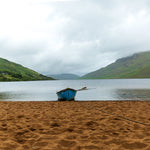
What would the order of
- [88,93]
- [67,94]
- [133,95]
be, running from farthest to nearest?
[88,93]
[133,95]
[67,94]

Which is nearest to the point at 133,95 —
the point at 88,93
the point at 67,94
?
the point at 88,93

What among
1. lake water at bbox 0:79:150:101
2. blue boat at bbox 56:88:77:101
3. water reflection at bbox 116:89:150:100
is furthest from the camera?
lake water at bbox 0:79:150:101

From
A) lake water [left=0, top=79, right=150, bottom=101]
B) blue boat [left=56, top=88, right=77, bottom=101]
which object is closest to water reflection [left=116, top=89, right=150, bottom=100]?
lake water [left=0, top=79, right=150, bottom=101]

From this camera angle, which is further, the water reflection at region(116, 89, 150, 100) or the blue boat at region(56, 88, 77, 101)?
the water reflection at region(116, 89, 150, 100)

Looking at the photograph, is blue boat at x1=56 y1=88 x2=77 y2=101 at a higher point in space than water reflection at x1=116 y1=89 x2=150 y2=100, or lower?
higher

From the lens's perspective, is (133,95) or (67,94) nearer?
(67,94)

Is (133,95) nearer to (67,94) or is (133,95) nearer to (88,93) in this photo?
(88,93)

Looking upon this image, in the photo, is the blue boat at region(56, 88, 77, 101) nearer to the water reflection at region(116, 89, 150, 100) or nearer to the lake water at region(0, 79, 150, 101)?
the lake water at region(0, 79, 150, 101)

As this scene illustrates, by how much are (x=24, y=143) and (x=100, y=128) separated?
12.8 ft

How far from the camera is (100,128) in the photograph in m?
7.82

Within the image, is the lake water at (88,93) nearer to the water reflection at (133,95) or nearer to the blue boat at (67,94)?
the water reflection at (133,95)

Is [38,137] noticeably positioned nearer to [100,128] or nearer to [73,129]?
[73,129]

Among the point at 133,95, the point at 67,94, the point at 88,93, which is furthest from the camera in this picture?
the point at 88,93

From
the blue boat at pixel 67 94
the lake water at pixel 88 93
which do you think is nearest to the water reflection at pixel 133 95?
the lake water at pixel 88 93
